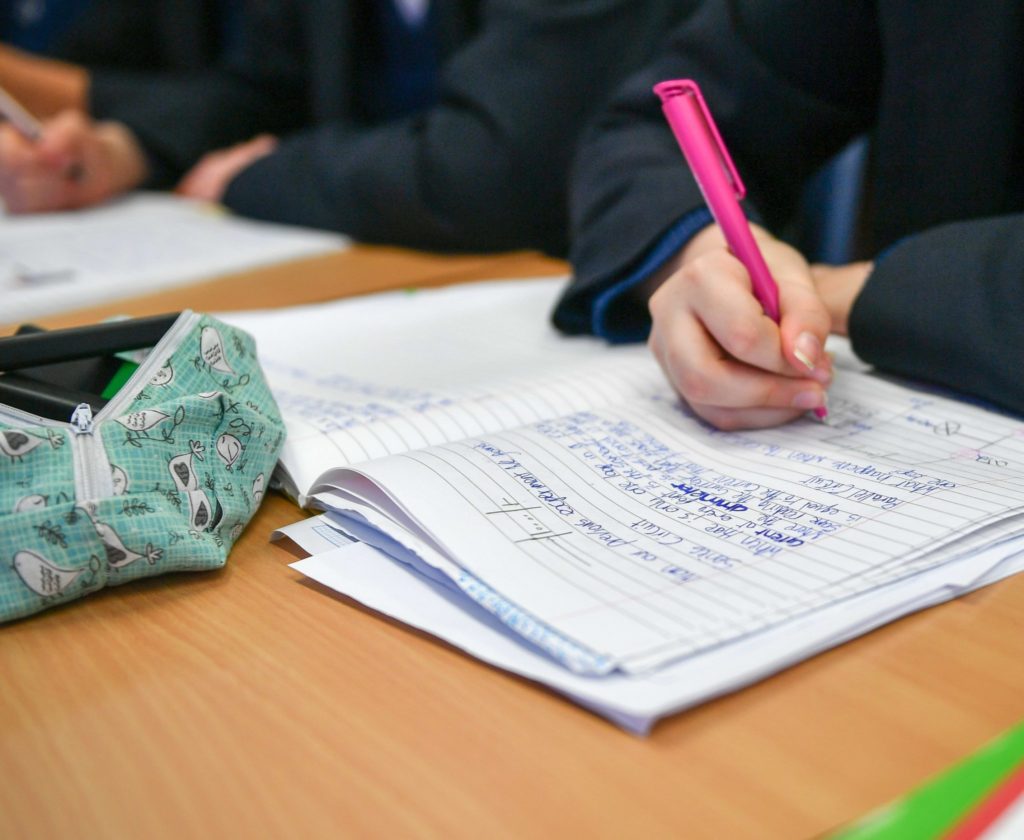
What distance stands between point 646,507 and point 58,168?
1113 mm

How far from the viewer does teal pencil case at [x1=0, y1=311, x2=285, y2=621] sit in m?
0.35

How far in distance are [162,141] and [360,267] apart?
0.65 m

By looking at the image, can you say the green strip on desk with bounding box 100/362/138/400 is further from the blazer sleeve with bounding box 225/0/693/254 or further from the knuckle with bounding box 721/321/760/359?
the blazer sleeve with bounding box 225/0/693/254

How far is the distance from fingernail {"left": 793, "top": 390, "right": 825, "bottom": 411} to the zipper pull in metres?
0.32

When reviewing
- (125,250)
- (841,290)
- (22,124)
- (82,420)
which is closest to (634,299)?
(841,290)

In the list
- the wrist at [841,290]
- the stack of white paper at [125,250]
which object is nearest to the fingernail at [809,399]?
the wrist at [841,290]

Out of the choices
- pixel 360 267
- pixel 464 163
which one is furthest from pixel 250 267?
pixel 464 163

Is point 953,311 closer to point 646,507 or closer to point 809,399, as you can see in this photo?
point 809,399

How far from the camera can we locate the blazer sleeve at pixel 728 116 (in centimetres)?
66

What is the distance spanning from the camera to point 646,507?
401 millimetres

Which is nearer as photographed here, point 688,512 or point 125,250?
point 688,512

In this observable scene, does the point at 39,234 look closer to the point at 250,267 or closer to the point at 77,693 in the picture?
the point at 250,267

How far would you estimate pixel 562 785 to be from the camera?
26cm

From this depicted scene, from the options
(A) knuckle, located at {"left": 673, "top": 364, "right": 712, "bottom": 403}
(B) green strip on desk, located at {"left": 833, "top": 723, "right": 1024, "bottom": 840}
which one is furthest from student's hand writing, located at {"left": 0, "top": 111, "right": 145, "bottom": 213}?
(B) green strip on desk, located at {"left": 833, "top": 723, "right": 1024, "bottom": 840}
